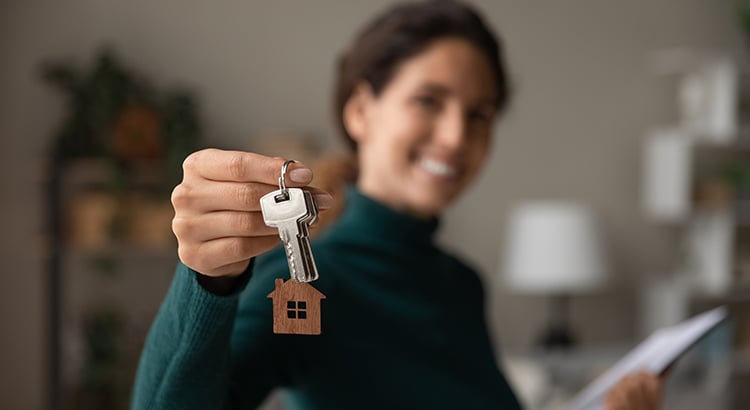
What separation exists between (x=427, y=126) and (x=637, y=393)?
1.09ft

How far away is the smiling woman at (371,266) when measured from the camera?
40 centimetres

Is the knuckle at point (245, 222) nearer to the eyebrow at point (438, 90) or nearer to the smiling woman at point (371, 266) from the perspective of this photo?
the smiling woman at point (371, 266)

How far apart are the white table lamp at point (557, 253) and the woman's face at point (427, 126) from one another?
89.6 inches

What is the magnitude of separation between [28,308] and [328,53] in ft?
4.86

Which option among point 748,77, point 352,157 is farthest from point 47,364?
point 748,77

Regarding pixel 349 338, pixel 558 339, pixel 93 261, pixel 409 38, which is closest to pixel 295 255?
pixel 349 338

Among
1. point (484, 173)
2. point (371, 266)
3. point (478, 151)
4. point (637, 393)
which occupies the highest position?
point (484, 173)

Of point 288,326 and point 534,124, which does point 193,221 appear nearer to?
point 288,326

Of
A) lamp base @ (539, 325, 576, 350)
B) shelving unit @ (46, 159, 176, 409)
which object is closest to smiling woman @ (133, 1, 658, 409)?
shelving unit @ (46, 159, 176, 409)

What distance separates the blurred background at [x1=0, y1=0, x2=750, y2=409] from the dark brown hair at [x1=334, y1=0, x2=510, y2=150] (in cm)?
169

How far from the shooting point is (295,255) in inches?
14.2

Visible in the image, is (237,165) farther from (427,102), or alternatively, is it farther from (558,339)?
(558,339)

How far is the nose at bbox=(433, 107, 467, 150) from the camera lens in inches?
26.2

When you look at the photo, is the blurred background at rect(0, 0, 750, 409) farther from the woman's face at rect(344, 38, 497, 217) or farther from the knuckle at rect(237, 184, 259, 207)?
the knuckle at rect(237, 184, 259, 207)
